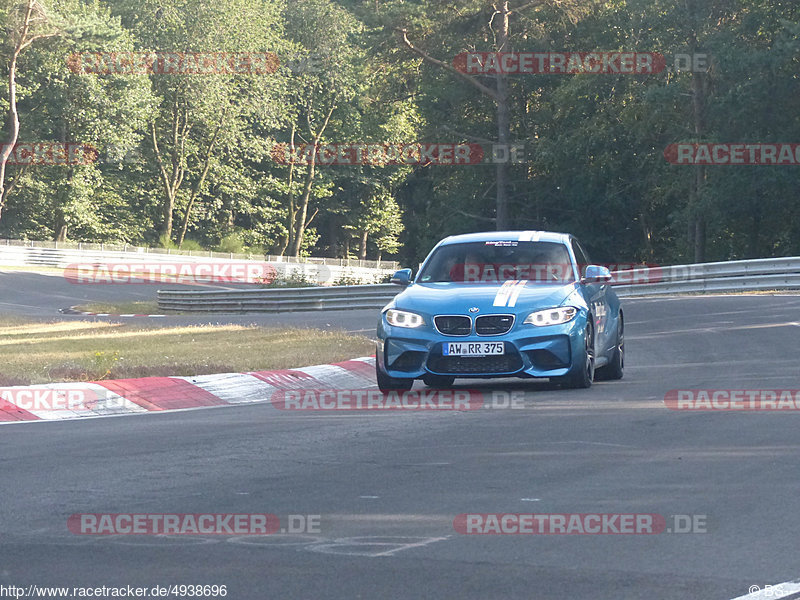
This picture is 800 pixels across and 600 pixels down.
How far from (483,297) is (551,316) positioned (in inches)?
26.4

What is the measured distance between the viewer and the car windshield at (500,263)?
42.7 ft

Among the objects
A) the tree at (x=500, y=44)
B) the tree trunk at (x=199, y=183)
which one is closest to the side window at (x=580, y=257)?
the tree at (x=500, y=44)

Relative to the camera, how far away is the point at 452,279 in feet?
43.0

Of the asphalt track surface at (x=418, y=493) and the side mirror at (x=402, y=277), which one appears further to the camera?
the side mirror at (x=402, y=277)

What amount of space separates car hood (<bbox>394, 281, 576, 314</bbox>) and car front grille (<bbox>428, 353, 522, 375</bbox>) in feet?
1.42

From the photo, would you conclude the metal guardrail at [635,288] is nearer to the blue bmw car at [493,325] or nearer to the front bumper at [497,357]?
the blue bmw car at [493,325]

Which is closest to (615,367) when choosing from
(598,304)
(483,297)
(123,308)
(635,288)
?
(598,304)

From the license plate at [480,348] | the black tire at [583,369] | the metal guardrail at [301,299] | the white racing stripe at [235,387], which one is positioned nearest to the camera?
the license plate at [480,348]

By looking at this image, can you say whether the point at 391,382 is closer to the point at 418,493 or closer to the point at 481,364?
the point at 481,364

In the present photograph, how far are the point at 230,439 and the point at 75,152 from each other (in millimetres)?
63633

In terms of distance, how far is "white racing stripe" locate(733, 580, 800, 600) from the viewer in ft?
16.1

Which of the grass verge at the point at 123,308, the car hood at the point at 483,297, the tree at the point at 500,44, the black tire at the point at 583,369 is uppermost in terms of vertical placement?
the tree at the point at 500,44

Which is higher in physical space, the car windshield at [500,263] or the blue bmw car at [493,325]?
the car windshield at [500,263]

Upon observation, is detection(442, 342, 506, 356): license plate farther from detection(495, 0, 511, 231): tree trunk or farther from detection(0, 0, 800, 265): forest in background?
detection(495, 0, 511, 231): tree trunk
